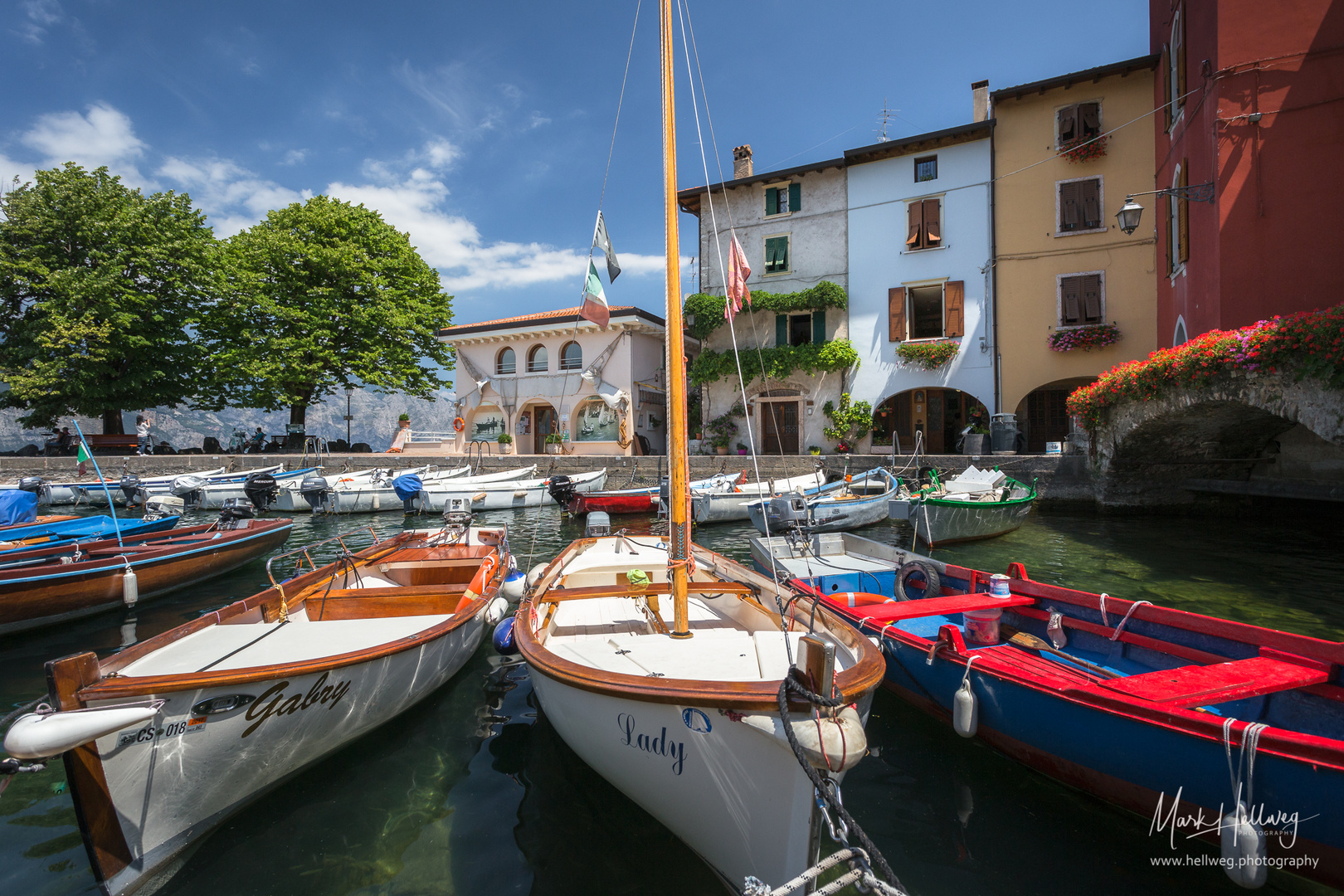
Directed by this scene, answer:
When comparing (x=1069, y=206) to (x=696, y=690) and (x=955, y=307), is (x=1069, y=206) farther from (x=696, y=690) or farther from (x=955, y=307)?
(x=696, y=690)

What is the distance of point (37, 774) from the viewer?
4117mm

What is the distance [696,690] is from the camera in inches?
107

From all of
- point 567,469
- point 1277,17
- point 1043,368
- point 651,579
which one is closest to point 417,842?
point 651,579

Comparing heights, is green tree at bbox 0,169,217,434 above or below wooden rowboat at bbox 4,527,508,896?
above

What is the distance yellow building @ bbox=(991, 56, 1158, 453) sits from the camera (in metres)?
17.5

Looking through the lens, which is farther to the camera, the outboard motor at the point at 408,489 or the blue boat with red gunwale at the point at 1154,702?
the outboard motor at the point at 408,489

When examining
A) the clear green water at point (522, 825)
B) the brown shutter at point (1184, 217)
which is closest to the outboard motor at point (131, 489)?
the clear green water at point (522, 825)

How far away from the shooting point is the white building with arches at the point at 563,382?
24516 mm

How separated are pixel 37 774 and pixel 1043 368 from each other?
73.2ft

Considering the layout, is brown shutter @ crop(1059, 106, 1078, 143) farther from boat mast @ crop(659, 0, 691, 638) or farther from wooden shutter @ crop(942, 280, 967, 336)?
boat mast @ crop(659, 0, 691, 638)

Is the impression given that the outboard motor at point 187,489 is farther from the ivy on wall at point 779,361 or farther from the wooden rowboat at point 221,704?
the ivy on wall at point 779,361

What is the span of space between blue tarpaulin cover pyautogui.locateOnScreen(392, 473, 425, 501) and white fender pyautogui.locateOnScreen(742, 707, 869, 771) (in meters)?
15.5

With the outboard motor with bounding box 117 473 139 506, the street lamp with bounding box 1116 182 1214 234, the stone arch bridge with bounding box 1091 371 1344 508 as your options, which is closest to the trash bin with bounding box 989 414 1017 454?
the stone arch bridge with bounding box 1091 371 1344 508

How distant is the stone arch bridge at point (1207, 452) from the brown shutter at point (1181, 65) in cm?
715
